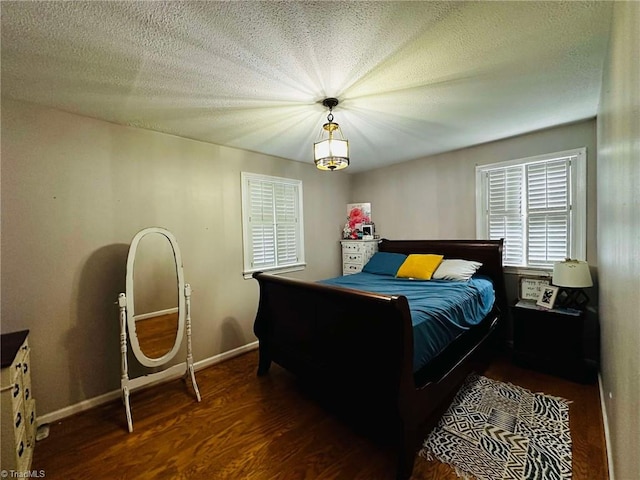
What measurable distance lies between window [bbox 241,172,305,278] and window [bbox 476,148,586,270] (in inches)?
94.1

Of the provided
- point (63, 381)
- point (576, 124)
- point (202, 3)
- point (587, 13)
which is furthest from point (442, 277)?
point (63, 381)

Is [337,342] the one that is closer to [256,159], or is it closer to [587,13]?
[587,13]

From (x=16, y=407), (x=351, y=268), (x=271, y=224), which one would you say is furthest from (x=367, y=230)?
(x=16, y=407)

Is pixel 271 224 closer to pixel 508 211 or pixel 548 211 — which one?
pixel 508 211

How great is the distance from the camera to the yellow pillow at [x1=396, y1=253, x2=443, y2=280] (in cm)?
325

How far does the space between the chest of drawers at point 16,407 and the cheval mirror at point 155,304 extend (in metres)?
0.56

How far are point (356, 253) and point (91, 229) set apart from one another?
10.5 feet

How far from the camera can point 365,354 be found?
179 cm

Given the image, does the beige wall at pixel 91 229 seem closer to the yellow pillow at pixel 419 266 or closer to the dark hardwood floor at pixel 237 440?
the dark hardwood floor at pixel 237 440

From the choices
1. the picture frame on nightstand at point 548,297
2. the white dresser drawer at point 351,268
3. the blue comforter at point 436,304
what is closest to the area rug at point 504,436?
the blue comforter at point 436,304

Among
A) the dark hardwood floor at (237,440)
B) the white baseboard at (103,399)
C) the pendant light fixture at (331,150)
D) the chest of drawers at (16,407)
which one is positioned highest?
the pendant light fixture at (331,150)

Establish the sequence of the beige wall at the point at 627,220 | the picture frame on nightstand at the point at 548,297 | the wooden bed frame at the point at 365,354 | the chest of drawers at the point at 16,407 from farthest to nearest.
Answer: the picture frame on nightstand at the point at 548,297 → the wooden bed frame at the point at 365,354 → the chest of drawers at the point at 16,407 → the beige wall at the point at 627,220

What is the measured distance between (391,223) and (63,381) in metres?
4.05

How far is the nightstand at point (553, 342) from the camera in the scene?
8.12 ft
